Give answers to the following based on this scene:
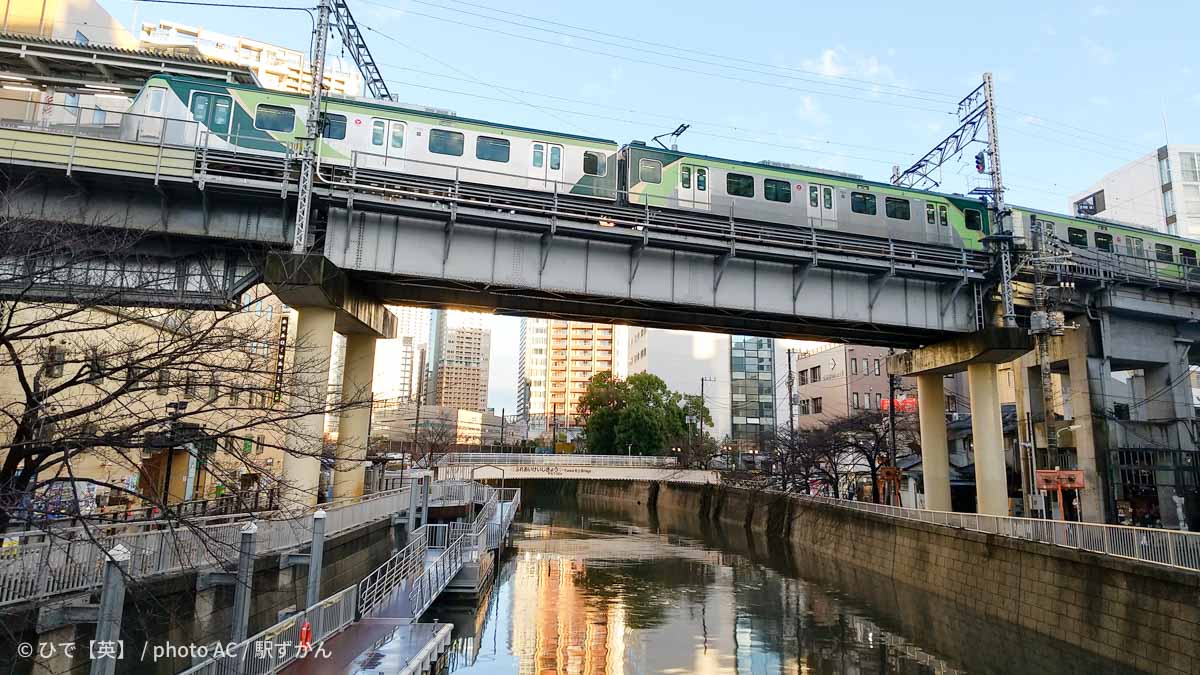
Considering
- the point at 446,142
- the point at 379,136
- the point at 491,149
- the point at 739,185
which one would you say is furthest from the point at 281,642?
the point at 739,185

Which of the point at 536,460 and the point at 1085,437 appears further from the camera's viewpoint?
the point at 536,460

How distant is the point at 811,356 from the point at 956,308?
49.7m

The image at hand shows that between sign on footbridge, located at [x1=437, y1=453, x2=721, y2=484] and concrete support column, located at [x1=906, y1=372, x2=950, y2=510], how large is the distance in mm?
29043

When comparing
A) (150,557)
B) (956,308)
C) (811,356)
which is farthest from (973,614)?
(811,356)

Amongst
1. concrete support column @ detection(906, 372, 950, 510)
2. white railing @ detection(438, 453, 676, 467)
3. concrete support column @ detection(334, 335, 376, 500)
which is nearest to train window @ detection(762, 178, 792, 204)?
concrete support column @ detection(906, 372, 950, 510)

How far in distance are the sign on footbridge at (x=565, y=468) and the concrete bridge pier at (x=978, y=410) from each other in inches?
1158

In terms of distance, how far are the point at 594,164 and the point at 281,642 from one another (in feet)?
59.6

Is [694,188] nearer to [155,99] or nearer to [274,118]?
[274,118]

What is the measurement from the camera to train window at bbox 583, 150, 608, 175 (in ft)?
84.2

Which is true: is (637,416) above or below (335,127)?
below

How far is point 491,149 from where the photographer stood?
81.4 ft

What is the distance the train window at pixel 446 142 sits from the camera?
950 inches

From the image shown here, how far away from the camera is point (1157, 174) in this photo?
66.9 m

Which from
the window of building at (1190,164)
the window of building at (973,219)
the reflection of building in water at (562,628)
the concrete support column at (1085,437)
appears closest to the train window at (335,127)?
the reflection of building in water at (562,628)
